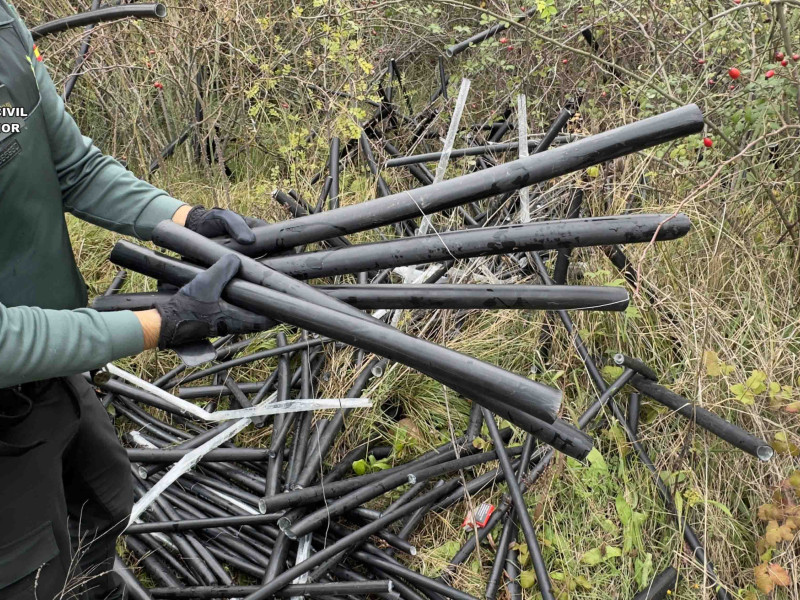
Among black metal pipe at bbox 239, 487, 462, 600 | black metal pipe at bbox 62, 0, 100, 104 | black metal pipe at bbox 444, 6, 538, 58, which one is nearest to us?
black metal pipe at bbox 239, 487, 462, 600

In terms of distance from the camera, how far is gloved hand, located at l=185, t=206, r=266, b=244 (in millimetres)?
2123

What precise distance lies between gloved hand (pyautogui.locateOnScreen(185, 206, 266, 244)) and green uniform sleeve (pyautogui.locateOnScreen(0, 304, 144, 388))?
446 millimetres

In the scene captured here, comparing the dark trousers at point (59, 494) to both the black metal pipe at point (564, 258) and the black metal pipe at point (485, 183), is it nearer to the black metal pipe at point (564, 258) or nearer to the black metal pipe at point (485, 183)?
the black metal pipe at point (485, 183)

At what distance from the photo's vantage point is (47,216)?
81.4 inches

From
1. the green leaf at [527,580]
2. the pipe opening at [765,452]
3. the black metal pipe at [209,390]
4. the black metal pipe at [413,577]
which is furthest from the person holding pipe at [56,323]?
the pipe opening at [765,452]

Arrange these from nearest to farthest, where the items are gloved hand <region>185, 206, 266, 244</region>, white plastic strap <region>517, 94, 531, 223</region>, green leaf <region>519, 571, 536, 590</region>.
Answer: gloved hand <region>185, 206, 266, 244</region>
green leaf <region>519, 571, 536, 590</region>
white plastic strap <region>517, 94, 531, 223</region>

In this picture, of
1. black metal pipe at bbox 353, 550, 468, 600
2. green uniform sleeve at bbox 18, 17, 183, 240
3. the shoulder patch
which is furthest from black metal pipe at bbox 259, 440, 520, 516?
the shoulder patch

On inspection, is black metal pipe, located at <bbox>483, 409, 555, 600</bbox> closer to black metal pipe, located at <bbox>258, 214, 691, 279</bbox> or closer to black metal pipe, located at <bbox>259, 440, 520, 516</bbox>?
black metal pipe, located at <bbox>259, 440, 520, 516</bbox>

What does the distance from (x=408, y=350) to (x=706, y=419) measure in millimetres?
1999

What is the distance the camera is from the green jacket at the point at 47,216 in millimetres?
1740

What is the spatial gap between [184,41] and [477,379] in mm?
5026

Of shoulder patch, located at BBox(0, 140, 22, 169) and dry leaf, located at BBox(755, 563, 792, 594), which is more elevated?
shoulder patch, located at BBox(0, 140, 22, 169)

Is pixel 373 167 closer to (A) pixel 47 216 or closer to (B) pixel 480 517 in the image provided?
(B) pixel 480 517

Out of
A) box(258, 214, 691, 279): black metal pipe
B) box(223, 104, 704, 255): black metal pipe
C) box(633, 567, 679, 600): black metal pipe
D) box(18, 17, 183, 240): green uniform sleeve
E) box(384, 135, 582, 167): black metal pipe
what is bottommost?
box(633, 567, 679, 600): black metal pipe
